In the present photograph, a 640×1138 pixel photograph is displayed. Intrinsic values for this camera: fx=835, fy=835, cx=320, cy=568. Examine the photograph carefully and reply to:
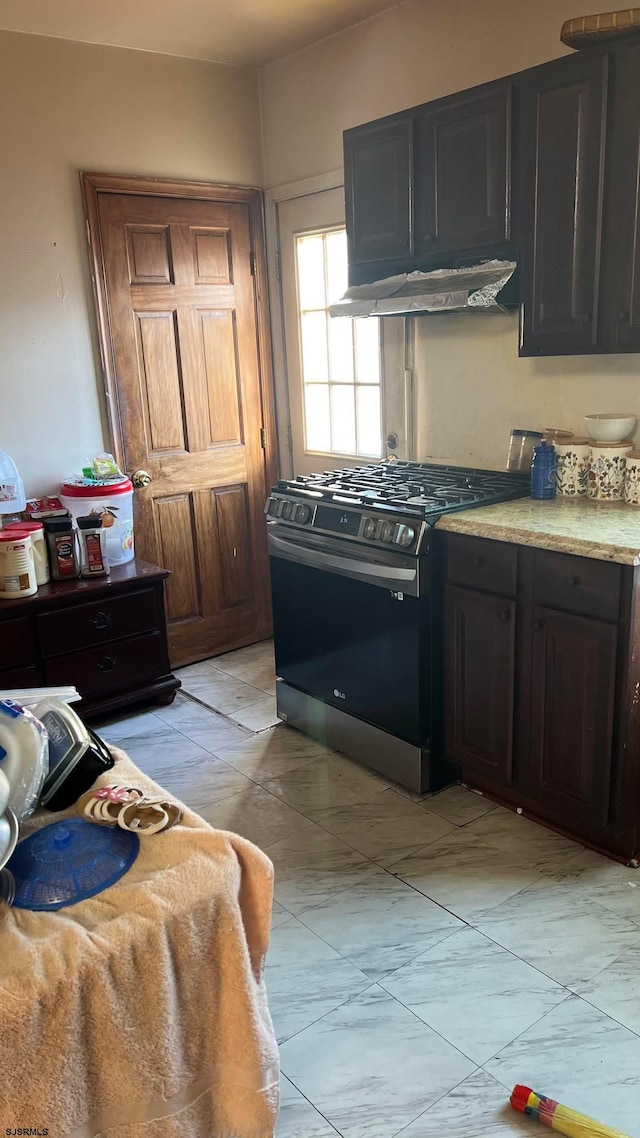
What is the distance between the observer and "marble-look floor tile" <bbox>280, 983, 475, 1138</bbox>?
163cm

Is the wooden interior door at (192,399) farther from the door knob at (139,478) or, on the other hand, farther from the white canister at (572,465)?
the white canister at (572,465)

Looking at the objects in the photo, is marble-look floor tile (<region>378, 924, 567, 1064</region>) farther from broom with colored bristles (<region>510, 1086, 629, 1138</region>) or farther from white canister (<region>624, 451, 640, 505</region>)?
white canister (<region>624, 451, 640, 505</region>)

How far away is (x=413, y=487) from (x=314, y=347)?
1277 mm

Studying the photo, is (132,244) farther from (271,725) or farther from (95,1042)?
(95,1042)

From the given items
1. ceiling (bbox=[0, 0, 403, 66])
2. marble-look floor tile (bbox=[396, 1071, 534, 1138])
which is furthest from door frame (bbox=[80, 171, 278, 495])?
marble-look floor tile (bbox=[396, 1071, 534, 1138])

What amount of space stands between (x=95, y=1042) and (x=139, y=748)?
2059 mm

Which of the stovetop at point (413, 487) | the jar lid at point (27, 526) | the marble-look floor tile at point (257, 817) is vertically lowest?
the marble-look floor tile at point (257, 817)

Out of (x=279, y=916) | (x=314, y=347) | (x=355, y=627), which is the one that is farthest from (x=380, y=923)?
(x=314, y=347)

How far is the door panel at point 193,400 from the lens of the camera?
3564 millimetres

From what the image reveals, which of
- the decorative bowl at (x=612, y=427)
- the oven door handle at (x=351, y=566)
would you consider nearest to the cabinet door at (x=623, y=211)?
the decorative bowl at (x=612, y=427)

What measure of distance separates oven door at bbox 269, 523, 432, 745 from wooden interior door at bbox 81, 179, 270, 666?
0.84 meters

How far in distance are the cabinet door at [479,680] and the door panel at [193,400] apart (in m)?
1.66

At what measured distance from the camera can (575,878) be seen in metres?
2.28

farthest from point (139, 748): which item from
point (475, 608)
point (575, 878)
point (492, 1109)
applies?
point (492, 1109)
